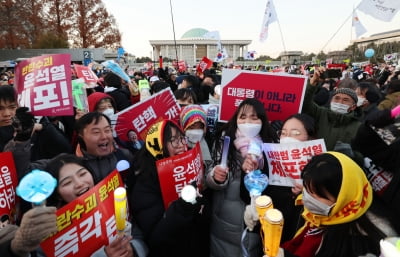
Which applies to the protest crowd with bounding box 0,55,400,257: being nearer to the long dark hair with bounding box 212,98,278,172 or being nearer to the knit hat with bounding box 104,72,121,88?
the long dark hair with bounding box 212,98,278,172

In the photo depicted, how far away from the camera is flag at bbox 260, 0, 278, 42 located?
867cm

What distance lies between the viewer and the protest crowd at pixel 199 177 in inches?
58.1

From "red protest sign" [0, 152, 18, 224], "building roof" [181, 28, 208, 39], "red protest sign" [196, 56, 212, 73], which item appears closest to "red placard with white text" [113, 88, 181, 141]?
"red protest sign" [0, 152, 18, 224]

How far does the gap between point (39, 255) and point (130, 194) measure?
2.28 feet

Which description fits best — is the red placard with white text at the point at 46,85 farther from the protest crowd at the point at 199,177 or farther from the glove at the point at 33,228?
the glove at the point at 33,228

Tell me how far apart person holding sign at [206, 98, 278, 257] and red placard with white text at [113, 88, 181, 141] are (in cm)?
110

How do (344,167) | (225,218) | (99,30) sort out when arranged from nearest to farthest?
(344,167)
(225,218)
(99,30)

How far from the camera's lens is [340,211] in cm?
148

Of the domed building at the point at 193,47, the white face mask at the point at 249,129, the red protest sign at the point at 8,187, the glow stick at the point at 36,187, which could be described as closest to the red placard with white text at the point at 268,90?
the white face mask at the point at 249,129

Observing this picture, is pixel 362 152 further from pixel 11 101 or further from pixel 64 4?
pixel 64 4

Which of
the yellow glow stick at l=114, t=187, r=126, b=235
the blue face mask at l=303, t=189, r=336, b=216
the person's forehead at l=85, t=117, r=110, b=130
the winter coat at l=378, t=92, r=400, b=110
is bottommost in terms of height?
the winter coat at l=378, t=92, r=400, b=110

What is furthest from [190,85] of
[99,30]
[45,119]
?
[99,30]

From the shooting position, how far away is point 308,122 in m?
2.24

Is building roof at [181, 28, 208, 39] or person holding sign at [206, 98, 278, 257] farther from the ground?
building roof at [181, 28, 208, 39]
